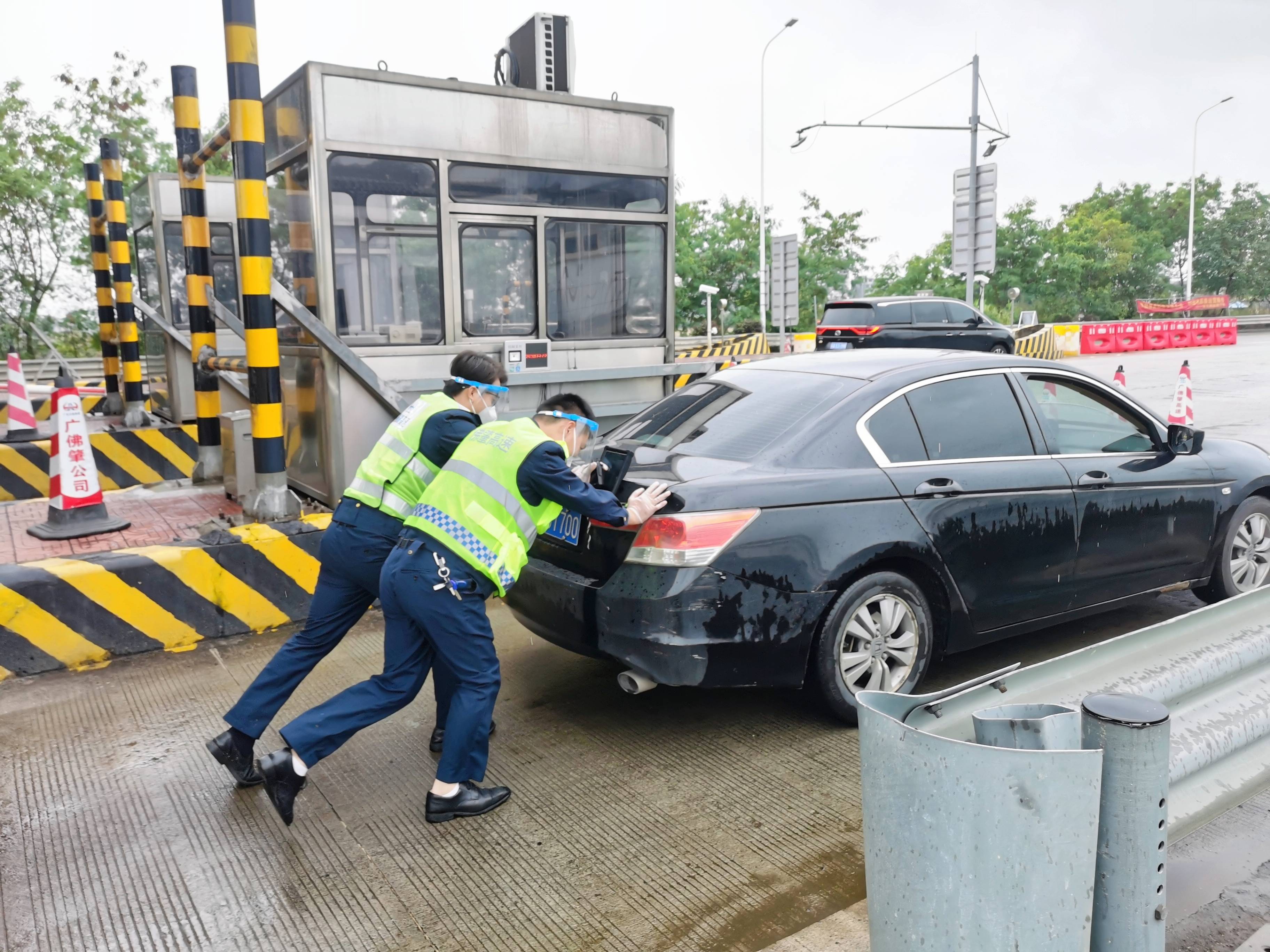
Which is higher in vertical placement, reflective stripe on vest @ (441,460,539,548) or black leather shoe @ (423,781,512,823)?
reflective stripe on vest @ (441,460,539,548)

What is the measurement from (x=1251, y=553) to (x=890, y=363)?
262 cm

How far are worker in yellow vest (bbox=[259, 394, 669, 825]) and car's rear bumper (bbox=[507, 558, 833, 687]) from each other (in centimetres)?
35

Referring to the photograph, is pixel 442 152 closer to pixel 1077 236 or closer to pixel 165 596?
pixel 165 596

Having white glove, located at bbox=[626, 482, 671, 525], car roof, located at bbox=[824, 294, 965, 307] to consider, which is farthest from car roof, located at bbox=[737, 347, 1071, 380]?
car roof, located at bbox=[824, 294, 965, 307]

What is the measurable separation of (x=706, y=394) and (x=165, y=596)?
123 inches

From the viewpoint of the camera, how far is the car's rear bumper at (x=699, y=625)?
3.61 m

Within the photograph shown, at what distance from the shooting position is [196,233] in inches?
298

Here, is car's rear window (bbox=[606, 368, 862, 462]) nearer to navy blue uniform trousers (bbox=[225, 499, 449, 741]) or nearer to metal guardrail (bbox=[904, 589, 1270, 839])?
navy blue uniform trousers (bbox=[225, 499, 449, 741])

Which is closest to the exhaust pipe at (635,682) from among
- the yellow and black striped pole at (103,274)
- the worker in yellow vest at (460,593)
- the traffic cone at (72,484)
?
the worker in yellow vest at (460,593)

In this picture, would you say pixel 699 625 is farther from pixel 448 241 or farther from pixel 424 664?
pixel 448 241

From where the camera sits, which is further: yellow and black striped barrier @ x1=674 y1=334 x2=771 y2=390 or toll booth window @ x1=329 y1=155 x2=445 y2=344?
yellow and black striped barrier @ x1=674 y1=334 x2=771 y2=390

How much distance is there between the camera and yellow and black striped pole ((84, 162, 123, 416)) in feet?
36.1

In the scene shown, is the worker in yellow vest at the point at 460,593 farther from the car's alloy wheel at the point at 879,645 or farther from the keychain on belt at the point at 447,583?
the car's alloy wheel at the point at 879,645

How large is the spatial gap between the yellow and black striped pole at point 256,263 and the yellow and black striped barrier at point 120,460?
3559 mm
